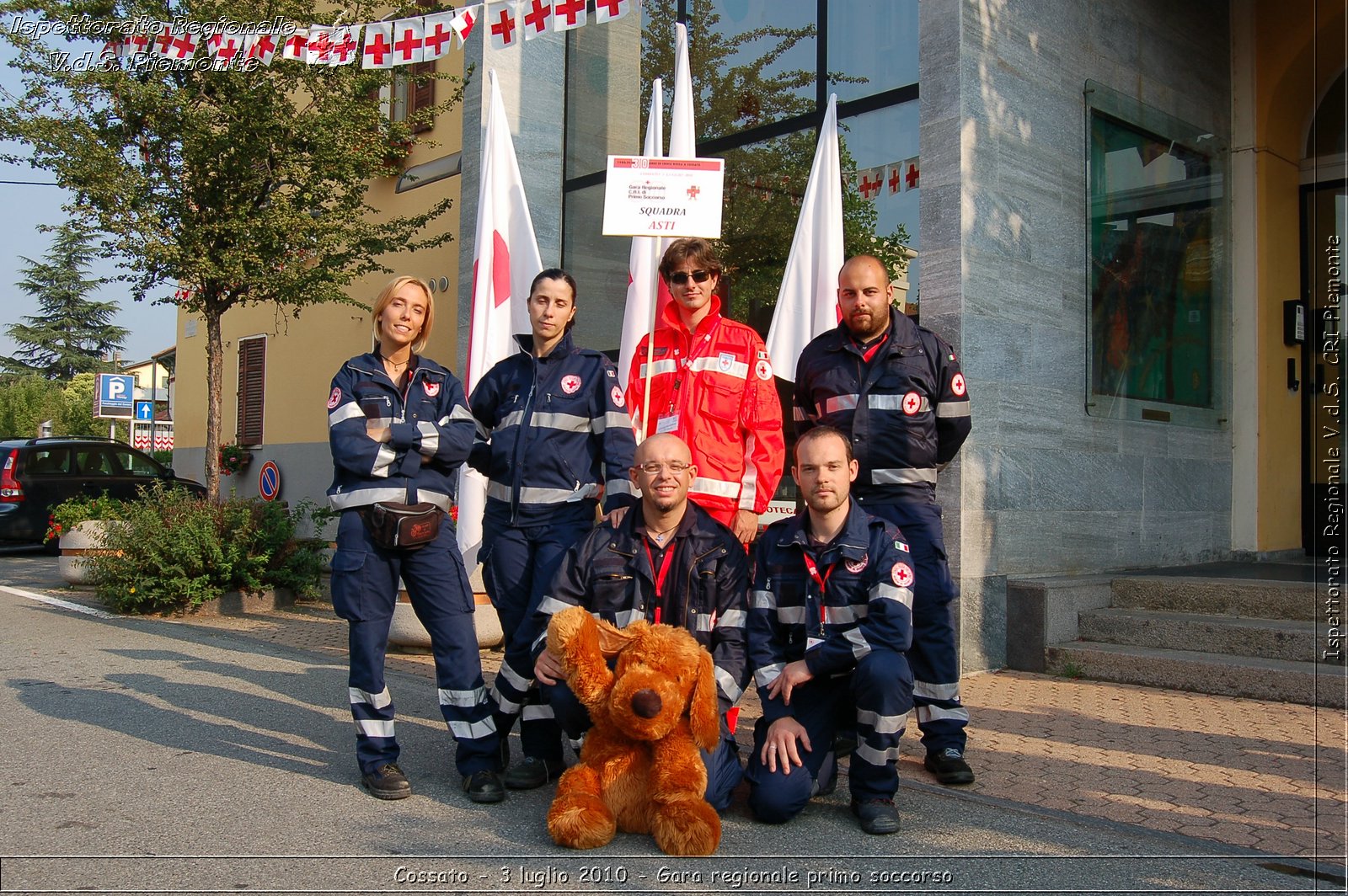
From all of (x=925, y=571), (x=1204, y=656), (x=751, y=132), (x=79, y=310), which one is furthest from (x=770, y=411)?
(x=79, y=310)

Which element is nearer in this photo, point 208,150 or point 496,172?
point 496,172

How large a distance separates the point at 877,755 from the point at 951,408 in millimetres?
1643

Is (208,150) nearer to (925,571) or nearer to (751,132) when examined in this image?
(751,132)

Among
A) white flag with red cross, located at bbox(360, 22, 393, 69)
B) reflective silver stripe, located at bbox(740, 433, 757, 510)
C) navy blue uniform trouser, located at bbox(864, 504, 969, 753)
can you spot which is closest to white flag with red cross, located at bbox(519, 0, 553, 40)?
white flag with red cross, located at bbox(360, 22, 393, 69)

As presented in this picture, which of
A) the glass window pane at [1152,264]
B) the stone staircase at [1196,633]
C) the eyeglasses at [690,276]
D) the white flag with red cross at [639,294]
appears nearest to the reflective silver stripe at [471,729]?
the eyeglasses at [690,276]

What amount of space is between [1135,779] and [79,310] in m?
71.8

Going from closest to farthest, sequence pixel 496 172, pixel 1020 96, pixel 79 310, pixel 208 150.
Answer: pixel 1020 96 < pixel 496 172 < pixel 208 150 < pixel 79 310

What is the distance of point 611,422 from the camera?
462 centimetres

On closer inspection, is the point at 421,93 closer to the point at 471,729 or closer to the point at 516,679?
the point at 516,679

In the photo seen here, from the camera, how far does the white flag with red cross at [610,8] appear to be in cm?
799

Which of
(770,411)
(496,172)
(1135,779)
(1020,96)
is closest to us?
(1135,779)

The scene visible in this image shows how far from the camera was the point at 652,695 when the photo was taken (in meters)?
3.58

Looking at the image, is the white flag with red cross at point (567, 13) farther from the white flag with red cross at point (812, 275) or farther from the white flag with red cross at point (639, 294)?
the white flag with red cross at point (812, 275)

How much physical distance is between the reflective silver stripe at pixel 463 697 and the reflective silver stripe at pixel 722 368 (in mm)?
1668
